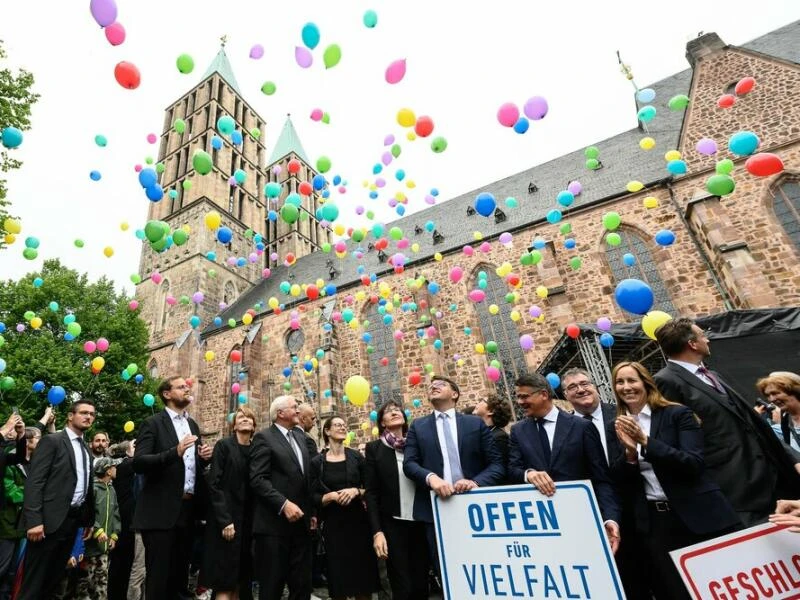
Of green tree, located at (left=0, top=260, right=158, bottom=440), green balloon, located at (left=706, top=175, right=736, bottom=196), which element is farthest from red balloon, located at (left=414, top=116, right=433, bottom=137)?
green tree, located at (left=0, top=260, right=158, bottom=440)

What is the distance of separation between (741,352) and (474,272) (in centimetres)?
831

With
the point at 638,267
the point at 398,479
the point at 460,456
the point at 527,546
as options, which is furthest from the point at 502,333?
the point at 527,546

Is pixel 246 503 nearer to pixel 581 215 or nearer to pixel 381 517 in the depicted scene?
pixel 381 517

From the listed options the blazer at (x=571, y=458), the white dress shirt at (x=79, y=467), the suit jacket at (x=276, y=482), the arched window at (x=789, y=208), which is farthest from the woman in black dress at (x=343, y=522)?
the arched window at (x=789, y=208)

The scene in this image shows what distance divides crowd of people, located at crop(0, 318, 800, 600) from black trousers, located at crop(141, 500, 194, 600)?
13mm

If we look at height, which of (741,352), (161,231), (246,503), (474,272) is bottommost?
(246,503)

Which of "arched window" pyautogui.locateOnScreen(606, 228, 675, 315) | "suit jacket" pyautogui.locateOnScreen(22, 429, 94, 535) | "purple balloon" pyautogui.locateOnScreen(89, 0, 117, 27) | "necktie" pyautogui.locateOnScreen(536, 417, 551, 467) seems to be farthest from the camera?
"arched window" pyautogui.locateOnScreen(606, 228, 675, 315)

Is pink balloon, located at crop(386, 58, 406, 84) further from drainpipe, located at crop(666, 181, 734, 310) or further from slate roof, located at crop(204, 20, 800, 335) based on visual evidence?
drainpipe, located at crop(666, 181, 734, 310)

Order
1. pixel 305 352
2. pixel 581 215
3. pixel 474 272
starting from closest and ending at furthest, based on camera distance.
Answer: pixel 581 215 → pixel 474 272 → pixel 305 352

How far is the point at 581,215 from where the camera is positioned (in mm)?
13328

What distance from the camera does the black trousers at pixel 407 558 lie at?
2973 mm

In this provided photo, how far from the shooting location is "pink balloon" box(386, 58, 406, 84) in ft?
21.6

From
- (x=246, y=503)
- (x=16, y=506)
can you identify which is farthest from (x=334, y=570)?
(x=16, y=506)

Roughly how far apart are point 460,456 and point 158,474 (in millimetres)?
2586
